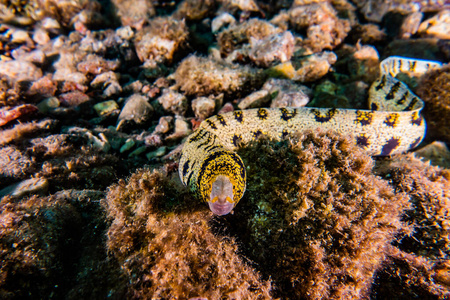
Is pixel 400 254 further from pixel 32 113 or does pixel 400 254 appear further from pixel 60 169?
pixel 32 113

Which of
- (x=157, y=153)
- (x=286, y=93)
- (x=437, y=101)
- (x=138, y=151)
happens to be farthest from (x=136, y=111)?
(x=437, y=101)

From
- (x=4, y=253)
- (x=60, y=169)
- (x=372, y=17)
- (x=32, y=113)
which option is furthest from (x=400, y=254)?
(x=372, y=17)

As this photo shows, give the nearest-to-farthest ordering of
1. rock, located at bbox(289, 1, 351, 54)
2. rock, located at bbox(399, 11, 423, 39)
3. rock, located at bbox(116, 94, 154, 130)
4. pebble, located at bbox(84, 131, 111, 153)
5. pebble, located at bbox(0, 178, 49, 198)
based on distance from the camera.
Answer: pebble, located at bbox(0, 178, 49, 198), pebble, located at bbox(84, 131, 111, 153), rock, located at bbox(116, 94, 154, 130), rock, located at bbox(289, 1, 351, 54), rock, located at bbox(399, 11, 423, 39)

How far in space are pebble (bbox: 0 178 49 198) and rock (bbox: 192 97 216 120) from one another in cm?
299

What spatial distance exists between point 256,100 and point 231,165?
2512 mm

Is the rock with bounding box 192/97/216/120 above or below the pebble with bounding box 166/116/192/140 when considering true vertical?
above

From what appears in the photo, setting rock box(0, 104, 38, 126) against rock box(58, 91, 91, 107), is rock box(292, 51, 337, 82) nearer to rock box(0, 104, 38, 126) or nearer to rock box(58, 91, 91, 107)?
rock box(58, 91, 91, 107)

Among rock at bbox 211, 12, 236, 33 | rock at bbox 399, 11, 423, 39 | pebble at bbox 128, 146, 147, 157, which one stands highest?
rock at bbox 211, 12, 236, 33

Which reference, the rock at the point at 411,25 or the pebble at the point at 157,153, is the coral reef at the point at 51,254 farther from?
the rock at the point at 411,25

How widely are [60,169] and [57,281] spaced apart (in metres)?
1.83

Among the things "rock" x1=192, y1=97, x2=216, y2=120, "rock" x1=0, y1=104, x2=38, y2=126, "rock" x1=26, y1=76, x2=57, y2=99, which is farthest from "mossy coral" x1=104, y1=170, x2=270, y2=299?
"rock" x1=26, y1=76, x2=57, y2=99

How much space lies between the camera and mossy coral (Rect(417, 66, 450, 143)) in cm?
378

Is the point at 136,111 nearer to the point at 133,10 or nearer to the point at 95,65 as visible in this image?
the point at 95,65

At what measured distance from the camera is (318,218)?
226 cm
